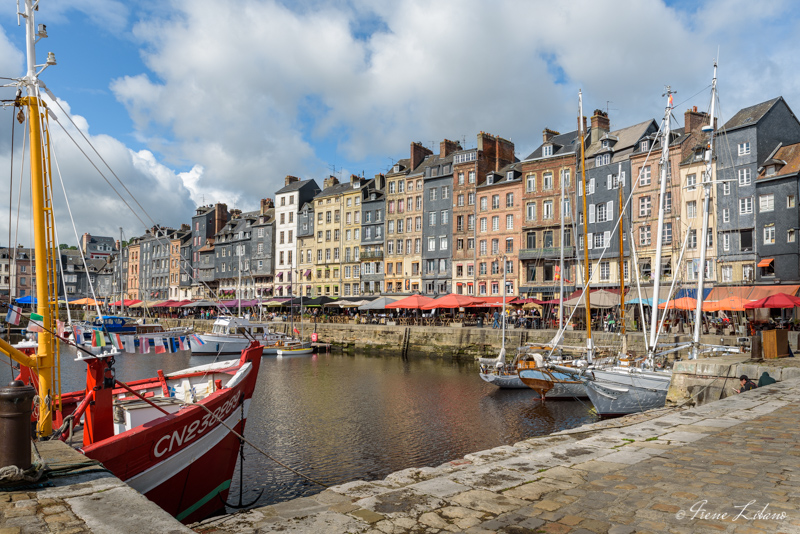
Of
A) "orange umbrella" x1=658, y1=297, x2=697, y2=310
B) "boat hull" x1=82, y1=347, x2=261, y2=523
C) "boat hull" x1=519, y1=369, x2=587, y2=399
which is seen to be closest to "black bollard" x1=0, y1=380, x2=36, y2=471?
Result: "boat hull" x1=82, y1=347, x2=261, y2=523

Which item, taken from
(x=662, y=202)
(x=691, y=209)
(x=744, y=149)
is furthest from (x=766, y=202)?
(x=662, y=202)

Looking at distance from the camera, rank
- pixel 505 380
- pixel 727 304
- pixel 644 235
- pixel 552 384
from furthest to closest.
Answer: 1. pixel 644 235
2. pixel 727 304
3. pixel 505 380
4. pixel 552 384

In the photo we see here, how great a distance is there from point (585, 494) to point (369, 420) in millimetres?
16194

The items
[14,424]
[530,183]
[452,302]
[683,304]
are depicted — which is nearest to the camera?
[14,424]

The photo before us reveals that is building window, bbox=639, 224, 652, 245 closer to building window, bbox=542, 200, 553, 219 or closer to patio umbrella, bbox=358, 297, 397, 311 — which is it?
building window, bbox=542, 200, 553, 219

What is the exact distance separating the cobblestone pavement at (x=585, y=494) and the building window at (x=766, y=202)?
122 ft

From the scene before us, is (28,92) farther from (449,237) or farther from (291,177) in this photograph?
(291,177)

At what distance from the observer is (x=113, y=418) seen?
942cm

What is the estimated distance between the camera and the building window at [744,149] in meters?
41.4

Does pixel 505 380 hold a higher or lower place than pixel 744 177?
lower

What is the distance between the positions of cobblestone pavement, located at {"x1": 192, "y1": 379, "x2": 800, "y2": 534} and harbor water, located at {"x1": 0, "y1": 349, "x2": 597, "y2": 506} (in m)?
7.98

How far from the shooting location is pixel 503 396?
26781 millimetres

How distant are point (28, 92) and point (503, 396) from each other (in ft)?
73.6

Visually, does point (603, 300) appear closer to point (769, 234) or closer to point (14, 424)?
point (769, 234)
